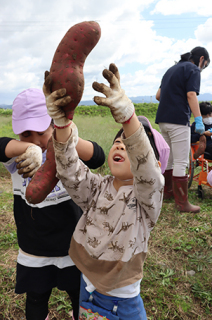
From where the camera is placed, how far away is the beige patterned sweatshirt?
3.15ft

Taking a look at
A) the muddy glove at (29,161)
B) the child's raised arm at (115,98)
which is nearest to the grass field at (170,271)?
the muddy glove at (29,161)

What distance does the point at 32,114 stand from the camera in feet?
3.86

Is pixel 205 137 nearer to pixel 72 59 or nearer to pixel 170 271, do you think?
pixel 170 271

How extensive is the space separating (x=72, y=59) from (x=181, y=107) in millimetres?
2637

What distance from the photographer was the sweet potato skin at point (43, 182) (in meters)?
0.87

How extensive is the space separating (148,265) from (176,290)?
1.21 feet

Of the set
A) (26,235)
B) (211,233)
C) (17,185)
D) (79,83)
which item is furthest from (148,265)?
(79,83)

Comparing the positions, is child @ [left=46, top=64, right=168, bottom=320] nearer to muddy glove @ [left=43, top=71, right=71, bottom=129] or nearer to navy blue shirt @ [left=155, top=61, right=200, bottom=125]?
muddy glove @ [left=43, top=71, right=71, bottom=129]

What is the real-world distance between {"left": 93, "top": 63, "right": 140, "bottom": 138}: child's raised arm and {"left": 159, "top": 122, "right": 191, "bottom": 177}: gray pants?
2532mm

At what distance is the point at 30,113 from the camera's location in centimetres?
118

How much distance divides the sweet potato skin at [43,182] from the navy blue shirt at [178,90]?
8.29 ft

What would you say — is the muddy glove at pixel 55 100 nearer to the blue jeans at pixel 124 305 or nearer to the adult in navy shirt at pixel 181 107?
the blue jeans at pixel 124 305

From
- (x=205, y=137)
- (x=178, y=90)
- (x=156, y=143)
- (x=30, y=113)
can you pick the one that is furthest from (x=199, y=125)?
(x=30, y=113)

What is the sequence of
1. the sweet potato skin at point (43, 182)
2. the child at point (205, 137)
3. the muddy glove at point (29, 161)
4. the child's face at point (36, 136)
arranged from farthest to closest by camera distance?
the child at point (205, 137)
the child's face at point (36, 136)
the muddy glove at point (29, 161)
the sweet potato skin at point (43, 182)
